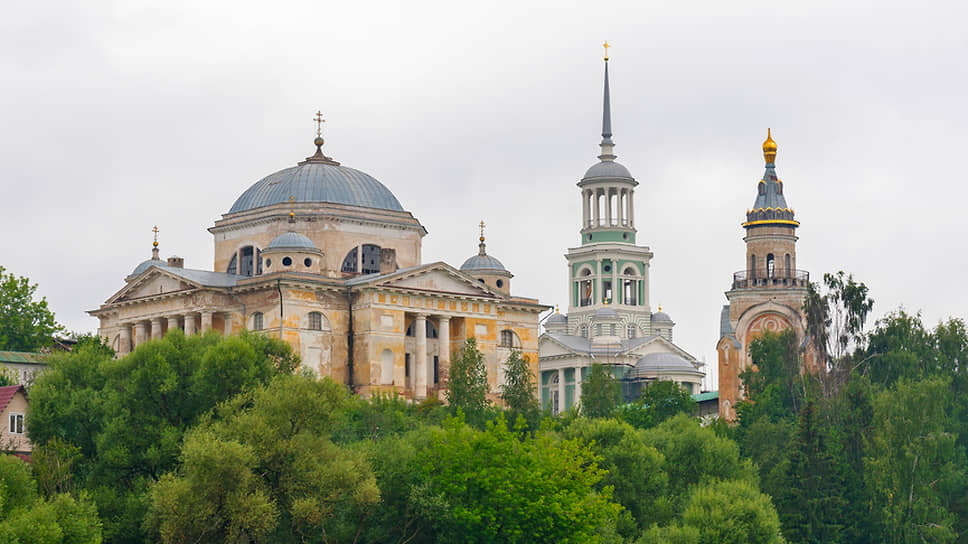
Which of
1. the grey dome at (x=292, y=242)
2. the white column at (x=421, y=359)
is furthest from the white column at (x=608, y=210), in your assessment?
the grey dome at (x=292, y=242)

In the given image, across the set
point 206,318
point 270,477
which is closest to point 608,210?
point 206,318

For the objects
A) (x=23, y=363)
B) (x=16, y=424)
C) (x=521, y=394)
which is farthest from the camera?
(x=23, y=363)

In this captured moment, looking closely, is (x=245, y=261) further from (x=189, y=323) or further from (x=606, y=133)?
(x=606, y=133)

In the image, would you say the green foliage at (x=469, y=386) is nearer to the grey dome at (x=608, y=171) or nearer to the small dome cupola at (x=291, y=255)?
the small dome cupola at (x=291, y=255)

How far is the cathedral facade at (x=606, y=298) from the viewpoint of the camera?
118m

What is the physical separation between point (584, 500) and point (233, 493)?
1096 cm

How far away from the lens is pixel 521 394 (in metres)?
73.4

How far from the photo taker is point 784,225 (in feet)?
309

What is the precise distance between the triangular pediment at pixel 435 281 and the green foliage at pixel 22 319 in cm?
1765

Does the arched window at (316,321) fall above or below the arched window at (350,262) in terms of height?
below

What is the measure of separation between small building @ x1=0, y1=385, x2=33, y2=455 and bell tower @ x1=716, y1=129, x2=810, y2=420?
3776cm

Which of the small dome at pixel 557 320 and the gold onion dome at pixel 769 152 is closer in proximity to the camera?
the gold onion dome at pixel 769 152

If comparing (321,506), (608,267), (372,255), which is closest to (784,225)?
(372,255)

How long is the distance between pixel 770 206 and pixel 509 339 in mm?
17128
